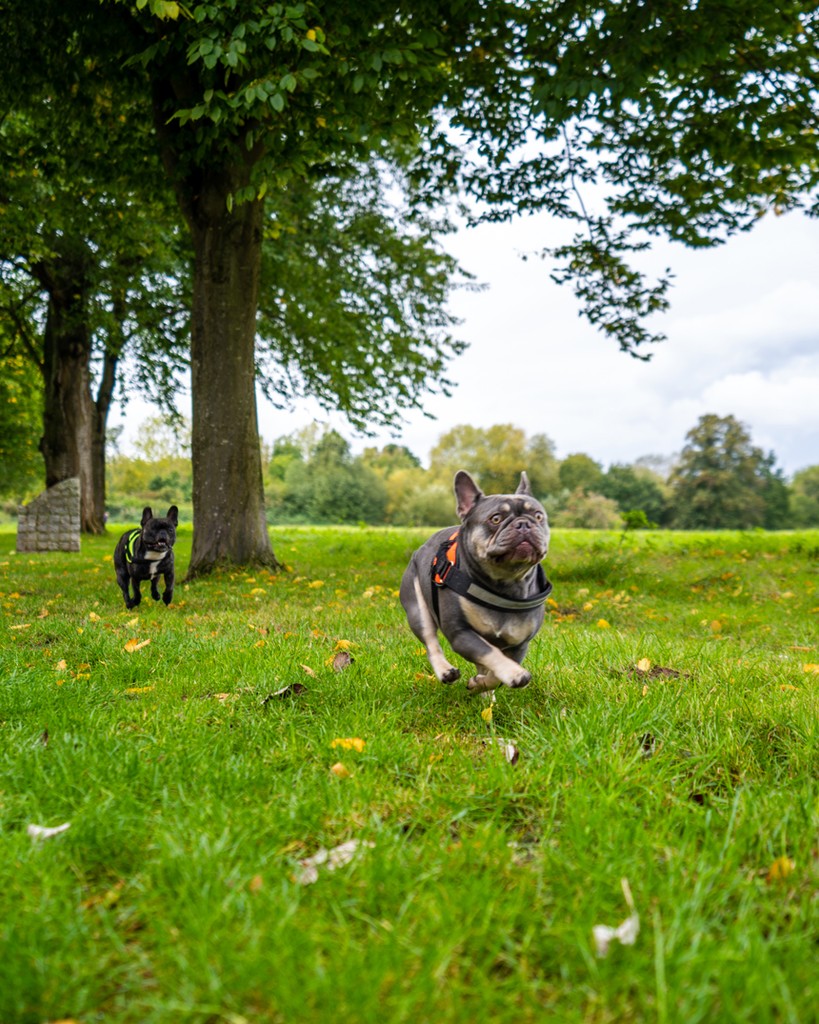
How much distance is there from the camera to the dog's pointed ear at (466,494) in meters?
3.64

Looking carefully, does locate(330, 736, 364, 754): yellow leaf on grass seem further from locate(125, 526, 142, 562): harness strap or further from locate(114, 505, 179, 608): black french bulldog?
locate(125, 526, 142, 562): harness strap

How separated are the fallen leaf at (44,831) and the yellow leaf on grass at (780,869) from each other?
216 cm

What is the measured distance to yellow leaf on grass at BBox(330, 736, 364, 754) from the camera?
285 cm

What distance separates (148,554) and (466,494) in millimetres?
4561

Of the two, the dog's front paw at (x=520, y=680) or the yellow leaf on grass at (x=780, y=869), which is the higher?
the dog's front paw at (x=520, y=680)

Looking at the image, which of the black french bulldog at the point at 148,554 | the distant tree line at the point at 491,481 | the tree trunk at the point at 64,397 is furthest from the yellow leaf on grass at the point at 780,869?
the distant tree line at the point at 491,481

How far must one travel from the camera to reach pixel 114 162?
1086 centimetres

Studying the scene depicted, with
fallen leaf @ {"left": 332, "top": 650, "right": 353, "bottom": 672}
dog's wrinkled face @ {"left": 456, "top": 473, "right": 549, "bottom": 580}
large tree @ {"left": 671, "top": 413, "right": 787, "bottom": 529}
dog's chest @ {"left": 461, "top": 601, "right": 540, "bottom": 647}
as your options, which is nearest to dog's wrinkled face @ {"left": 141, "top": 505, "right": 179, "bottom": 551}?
fallen leaf @ {"left": 332, "top": 650, "right": 353, "bottom": 672}

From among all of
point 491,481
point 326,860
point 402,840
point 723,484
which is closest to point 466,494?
point 402,840

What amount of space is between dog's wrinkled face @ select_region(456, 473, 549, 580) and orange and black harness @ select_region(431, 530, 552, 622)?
107 millimetres

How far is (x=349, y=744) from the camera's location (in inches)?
113

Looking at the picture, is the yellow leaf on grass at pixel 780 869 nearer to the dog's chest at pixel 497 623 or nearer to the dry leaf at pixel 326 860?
the dry leaf at pixel 326 860

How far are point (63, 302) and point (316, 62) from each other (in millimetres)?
13309

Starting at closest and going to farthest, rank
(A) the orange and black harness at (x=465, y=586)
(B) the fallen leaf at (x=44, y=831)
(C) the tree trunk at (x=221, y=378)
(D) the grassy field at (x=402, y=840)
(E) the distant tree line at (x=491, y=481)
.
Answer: (D) the grassy field at (x=402, y=840) → (B) the fallen leaf at (x=44, y=831) → (A) the orange and black harness at (x=465, y=586) → (C) the tree trunk at (x=221, y=378) → (E) the distant tree line at (x=491, y=481)
